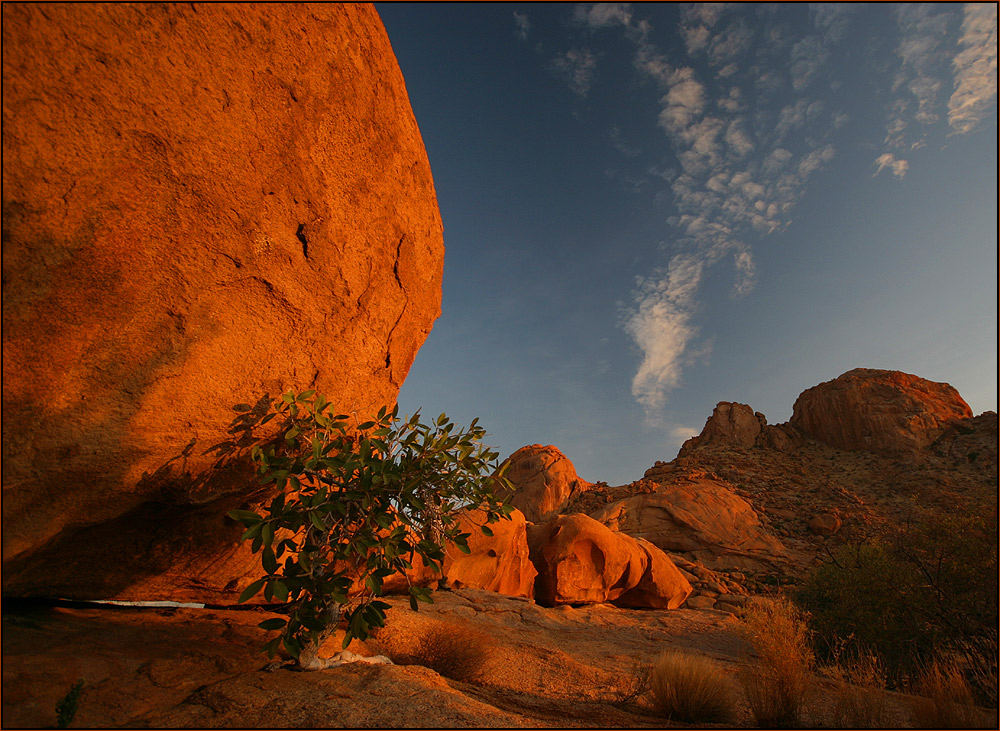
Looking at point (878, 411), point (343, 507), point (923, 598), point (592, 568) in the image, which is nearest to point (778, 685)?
point (343, 507)

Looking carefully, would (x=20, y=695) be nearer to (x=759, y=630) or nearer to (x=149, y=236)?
(x=149, y=236)

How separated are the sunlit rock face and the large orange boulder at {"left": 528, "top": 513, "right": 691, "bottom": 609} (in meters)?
10.3

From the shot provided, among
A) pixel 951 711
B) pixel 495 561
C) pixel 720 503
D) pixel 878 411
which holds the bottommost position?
pixel 951 711

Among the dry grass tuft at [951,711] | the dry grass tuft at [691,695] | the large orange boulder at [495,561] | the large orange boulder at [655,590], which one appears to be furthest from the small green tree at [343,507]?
the large orange boulder at [655,590]

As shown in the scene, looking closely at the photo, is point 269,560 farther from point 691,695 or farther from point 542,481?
point 542,481

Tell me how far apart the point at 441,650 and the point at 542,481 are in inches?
1457

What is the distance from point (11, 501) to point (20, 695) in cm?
119

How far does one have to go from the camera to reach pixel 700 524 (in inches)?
890

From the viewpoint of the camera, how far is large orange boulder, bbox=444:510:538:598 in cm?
1082

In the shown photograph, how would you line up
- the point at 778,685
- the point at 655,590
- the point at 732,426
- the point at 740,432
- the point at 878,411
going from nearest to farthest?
the point at 778,685 → the point at 655,590 → the point at 878,411 → the point at 740,432 → the point at 732,426

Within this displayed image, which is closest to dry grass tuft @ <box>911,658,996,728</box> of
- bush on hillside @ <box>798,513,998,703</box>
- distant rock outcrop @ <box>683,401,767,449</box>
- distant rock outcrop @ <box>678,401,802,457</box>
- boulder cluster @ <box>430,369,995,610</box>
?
bush on hillside @ <box>798,513,998,703</box>

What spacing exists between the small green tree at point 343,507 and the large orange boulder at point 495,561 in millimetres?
6122

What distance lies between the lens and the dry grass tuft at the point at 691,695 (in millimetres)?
4500

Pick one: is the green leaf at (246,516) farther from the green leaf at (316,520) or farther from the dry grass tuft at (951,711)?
the dry grass tuft at (951,711)
